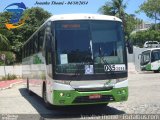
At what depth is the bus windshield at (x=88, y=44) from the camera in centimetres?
1245

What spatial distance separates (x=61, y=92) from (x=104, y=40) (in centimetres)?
211

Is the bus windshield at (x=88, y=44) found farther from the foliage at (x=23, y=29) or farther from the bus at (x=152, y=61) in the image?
the foliage at (x=23, y=29)

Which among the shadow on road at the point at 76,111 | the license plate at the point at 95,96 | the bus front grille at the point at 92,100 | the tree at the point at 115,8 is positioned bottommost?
the shadow on road at the point at 76,111

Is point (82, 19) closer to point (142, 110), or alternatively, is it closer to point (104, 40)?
point (104, 40)

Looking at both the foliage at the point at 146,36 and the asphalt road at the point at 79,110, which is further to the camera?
the foliage at the point at 146,36

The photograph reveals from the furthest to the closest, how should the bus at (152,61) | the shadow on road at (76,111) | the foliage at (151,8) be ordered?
the foliage at (151,8)
the bus at (152,61)
the shadow on road at (76,111)

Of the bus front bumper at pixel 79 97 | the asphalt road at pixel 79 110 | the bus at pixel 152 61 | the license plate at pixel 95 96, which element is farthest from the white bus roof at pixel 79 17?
the bus at pixel 152 61

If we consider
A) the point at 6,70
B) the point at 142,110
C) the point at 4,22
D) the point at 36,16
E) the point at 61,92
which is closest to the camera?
the point at 61,92

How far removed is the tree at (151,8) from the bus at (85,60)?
253 ft

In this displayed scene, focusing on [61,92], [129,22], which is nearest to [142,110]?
[61,92]

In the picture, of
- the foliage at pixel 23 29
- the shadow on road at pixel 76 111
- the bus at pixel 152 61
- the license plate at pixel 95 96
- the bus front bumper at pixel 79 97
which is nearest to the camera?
the bus front bumper at pixel 79 97

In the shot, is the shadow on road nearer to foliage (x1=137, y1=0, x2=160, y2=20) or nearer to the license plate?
the license plate

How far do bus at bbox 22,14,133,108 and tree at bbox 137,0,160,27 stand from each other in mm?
77199

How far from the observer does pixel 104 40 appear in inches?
503
